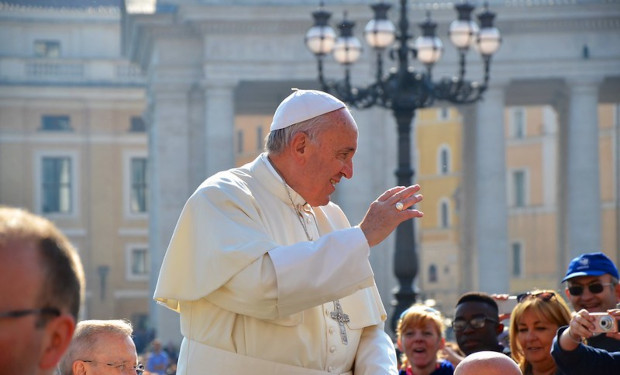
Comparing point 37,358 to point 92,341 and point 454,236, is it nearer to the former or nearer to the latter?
point 92,341

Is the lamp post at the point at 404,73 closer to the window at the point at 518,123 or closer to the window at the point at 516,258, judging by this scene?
the window at the point at 518,123

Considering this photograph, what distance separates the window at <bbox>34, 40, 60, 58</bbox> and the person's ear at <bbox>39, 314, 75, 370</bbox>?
58.3m

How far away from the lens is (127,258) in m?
57.6

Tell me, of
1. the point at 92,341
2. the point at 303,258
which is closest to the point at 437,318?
the point at 92,341

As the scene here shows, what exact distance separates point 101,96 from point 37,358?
A: 55.8 m

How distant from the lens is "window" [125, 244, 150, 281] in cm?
5719

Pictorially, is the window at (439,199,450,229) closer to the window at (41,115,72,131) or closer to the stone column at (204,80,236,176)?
the window at (41,115,72,131)

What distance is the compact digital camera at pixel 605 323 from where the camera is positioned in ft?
18.4

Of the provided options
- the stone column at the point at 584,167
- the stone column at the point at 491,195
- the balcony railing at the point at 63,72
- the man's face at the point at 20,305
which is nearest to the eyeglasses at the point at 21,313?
the man's face at the point at 20,305

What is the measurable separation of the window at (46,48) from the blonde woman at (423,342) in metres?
53.1

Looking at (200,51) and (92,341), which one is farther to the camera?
(200,51)

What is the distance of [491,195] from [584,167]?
8.31 ft

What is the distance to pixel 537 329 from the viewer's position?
23.4ft

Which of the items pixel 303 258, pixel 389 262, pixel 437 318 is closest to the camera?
pixel 303 258
